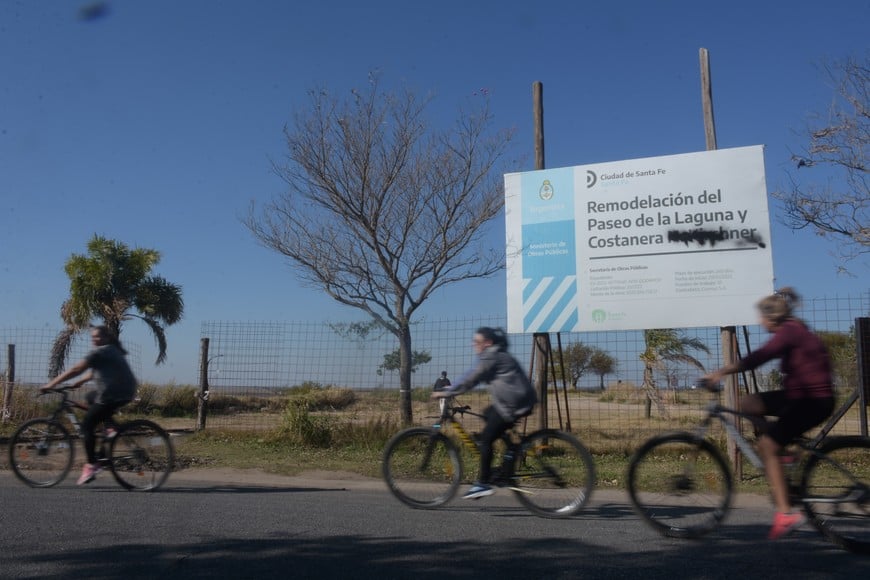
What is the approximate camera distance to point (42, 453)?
807 cm

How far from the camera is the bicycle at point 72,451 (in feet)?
25.9

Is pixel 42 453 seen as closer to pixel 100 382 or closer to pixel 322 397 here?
pixel 100 382

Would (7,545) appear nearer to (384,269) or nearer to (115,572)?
(115,572)

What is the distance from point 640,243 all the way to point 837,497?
6.14m

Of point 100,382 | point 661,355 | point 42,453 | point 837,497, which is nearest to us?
point 837,497

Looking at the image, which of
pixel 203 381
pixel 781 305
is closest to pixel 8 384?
pixel 203 381

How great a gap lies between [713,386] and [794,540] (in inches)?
50.1

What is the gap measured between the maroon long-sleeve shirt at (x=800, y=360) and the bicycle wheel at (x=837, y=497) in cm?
39

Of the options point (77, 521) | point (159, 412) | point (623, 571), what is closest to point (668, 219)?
point (623, 571)

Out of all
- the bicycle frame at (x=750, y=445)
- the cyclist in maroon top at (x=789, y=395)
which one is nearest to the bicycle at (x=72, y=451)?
the bicycle frame at (x=750, y=445)

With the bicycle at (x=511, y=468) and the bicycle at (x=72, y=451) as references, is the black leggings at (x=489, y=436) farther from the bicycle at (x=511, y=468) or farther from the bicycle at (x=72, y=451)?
the bicycle at (x=72, y=451)

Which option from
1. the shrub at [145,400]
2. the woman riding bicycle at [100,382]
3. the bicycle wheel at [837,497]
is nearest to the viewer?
the bicycle wheel at [837,497]

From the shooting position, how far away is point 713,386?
5355 mm

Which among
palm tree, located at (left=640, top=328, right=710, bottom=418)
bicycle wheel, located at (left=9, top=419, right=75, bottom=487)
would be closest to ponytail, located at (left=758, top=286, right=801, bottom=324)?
bicycle wheel, located at (left=9, top=419, right=75, bottom=487)
